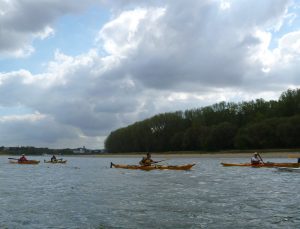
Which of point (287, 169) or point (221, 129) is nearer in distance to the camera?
point (287, 169)

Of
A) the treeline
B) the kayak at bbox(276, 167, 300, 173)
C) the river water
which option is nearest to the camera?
the river water

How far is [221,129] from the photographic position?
130500 millimetres

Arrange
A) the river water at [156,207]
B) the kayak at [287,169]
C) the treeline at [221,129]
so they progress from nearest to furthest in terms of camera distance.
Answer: the river water at [156,207] → the kayak at [287,169] → the treeline at [221,129]

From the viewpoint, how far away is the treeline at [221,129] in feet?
376

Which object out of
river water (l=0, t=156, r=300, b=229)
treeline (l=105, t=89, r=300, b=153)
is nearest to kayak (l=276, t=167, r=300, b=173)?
river water (l=0, t=156, r=300, b=229)

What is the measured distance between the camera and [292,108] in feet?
404

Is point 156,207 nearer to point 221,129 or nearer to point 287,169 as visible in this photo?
point 287,169

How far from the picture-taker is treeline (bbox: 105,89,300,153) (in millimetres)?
114562

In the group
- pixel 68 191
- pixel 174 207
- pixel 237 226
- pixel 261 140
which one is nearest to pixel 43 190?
pixel 68 191

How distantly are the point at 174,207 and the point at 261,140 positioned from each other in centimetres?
9889

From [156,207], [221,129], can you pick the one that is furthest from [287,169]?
[221,129]

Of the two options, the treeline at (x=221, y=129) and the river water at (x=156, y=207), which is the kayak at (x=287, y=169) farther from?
the treeline at (x=221, y=129)

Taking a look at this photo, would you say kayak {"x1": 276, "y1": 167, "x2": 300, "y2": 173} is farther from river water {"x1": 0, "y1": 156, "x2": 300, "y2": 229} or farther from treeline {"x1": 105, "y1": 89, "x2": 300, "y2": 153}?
treeline {"x1": 105, "y1": 89, "x2": 300, "y2": 153}

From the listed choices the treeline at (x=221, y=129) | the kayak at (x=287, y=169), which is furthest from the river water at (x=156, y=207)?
the treeline at (x=221, y=129)
